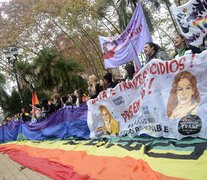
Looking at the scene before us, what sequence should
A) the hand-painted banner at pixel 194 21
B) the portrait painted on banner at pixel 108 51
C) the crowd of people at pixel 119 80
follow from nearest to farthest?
the crowd of people at pixel 119 80
the hand-painted banner at pixel 194 21
the portrait painted on banner at pixel 108 51

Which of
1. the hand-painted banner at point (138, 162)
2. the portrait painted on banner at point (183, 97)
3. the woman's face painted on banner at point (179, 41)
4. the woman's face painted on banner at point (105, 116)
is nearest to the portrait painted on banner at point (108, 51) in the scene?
the woman's face painted on banner at point (105, 116)

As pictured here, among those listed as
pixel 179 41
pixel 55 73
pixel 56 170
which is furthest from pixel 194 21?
pixel 55 73

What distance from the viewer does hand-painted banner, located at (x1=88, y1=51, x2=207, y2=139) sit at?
2738mm

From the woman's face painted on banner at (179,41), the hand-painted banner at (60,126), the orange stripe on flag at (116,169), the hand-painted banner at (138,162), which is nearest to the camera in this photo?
the hand-painted banner at (138,162)

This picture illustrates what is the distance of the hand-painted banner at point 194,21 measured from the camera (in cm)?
520

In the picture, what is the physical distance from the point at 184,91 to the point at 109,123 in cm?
207

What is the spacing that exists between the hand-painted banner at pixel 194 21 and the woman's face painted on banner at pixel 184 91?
2.86 metres

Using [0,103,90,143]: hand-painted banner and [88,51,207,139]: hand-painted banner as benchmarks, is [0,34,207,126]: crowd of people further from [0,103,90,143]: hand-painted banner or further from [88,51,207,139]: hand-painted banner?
[88,51,207,139]: hand-painted banner

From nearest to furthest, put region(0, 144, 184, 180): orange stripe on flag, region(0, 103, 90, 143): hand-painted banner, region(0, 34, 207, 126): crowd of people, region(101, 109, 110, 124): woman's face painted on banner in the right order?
region(0, 144, 184, 180): orange stripe on flag
region(0, 34, 207, 126): crowd of people
region(101, 109, 110, 124): woman's face painted on banner
region(0, 103, 90, 143): hand-painted banner

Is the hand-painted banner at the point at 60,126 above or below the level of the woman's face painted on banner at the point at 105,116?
below

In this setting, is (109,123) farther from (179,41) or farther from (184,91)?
(179,41)

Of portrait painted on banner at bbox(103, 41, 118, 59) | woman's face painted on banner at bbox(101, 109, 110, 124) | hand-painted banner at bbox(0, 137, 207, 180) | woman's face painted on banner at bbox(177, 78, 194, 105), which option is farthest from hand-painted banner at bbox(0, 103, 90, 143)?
woman's face painted on banner at bbox(177, 78, 194, 105)

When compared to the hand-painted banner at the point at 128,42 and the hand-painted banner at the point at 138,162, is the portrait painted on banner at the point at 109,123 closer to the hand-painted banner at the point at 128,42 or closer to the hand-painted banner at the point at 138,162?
the hand-painted banner at the point at 138,162

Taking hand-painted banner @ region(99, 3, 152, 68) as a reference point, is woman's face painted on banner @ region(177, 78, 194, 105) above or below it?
below
